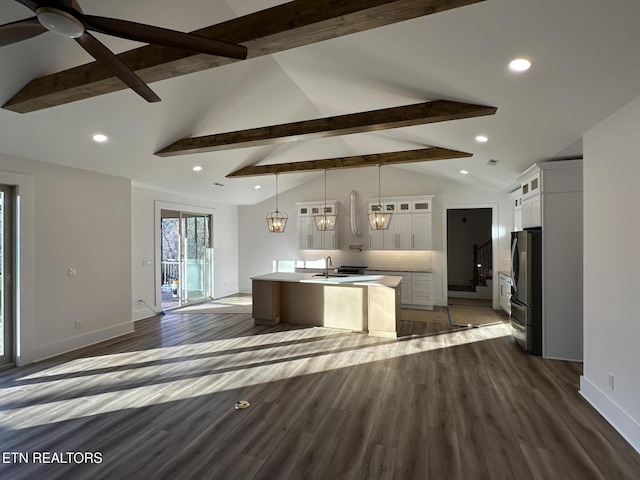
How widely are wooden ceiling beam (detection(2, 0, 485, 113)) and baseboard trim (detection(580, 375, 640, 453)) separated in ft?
10.6

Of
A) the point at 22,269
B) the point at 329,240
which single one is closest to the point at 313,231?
the point at 329,240

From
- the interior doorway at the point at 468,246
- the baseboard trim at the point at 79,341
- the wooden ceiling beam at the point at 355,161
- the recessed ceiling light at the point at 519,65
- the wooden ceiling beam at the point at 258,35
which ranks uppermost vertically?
the wooden ceiling beam at the point at 355,161

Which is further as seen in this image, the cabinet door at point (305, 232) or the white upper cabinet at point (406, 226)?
the cabinet door at point (305, 232)

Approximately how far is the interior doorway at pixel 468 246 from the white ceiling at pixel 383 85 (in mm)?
3691

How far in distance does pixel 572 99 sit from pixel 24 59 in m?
4.71

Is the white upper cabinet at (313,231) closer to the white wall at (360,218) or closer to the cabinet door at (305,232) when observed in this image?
the cabinet door at (305,232)

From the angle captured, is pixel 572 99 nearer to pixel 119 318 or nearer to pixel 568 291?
pixel 568 291

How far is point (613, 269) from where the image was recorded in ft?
8.79

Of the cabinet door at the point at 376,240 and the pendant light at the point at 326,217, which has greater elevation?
the pendant light at the point at 326,217

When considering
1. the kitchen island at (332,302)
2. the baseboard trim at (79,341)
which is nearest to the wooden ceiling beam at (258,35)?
the baseboard trim at (79,341)

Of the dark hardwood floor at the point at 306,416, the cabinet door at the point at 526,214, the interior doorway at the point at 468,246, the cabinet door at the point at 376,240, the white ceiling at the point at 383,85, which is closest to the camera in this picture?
the white ceiling at the point at 383,85

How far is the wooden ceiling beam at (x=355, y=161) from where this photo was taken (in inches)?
219

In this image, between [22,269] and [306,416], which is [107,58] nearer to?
[306,416]

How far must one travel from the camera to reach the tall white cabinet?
399 cm
